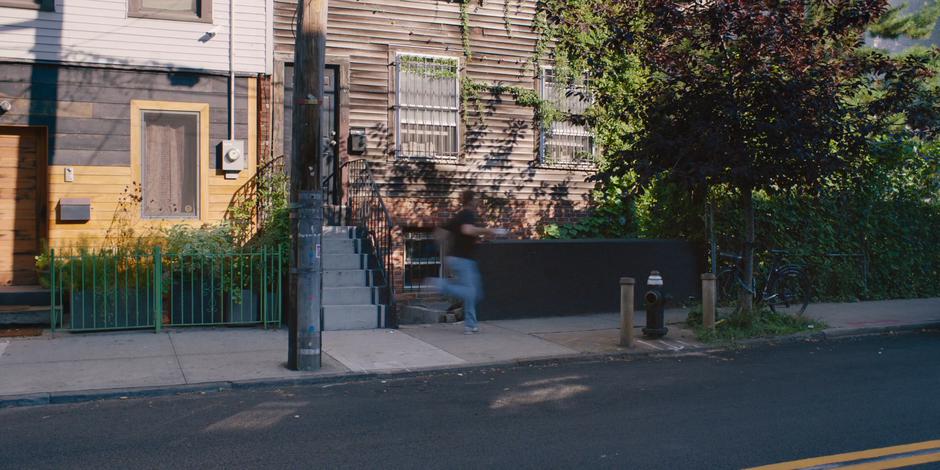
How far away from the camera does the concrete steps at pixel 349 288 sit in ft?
38.1

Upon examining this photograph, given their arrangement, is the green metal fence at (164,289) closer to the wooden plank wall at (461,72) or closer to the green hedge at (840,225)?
the wooden plank wall at (461,72)

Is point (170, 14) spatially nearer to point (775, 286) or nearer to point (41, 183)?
point (41, 183)

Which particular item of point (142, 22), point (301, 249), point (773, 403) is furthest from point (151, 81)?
point (773, 403)

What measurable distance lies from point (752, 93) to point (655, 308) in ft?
9.90

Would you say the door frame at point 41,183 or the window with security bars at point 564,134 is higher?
the window with security bars at point 564,134

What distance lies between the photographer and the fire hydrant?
11.0 m

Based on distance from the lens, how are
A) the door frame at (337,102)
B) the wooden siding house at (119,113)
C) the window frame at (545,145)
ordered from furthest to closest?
the window frame at (545,145), the door frame at (337,102), the wooden siding house at (119,113)

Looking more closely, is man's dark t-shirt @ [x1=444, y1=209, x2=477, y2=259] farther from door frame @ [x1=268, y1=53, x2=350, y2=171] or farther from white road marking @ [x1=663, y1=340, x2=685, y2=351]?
door frame @ [x1=268, y1=53, x2=350, y2=171]

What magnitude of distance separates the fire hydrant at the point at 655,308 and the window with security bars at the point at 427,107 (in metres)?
5.36

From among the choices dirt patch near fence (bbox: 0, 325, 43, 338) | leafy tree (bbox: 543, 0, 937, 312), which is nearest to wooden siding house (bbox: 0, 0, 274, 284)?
dirt patch near fence (bbox: 0, 325, 43, 338)

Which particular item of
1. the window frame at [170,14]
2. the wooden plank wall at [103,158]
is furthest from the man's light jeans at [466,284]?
the window frame at [170,14]

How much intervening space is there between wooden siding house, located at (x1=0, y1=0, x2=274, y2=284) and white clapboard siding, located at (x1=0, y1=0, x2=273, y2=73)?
0.01 metres

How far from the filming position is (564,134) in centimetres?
1628

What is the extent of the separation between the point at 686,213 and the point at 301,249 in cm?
813
